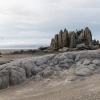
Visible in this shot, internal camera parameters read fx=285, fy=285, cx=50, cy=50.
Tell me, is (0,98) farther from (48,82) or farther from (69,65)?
(69,65)

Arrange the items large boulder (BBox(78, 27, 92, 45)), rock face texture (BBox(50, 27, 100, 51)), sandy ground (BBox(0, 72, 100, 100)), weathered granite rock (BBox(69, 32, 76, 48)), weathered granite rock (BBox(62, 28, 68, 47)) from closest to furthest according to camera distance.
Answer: sandy ground (BBox(0, 72, 100, 100))
weathered granite rock (BBox(69, 32, 76, 48))
rock face texture (BBox(50, 27, 100, 51))
large boulder (BBox(78, 27, 92, 45))
weathered granite rock (BBox(62, 28, 68, 47))

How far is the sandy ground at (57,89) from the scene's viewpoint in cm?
1315

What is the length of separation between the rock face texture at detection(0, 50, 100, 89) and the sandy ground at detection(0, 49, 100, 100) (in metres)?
0.46

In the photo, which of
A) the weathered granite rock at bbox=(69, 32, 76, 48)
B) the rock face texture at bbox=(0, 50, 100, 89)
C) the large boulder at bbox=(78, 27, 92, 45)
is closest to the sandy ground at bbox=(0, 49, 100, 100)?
the rock face texture at bbox=(0, 50, 100, 89)

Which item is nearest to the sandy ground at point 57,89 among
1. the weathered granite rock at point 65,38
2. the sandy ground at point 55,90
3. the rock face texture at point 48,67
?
the sandy ground at point 55,90

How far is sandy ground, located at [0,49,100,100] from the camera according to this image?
518 inches

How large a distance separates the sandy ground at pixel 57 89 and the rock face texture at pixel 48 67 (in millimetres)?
455

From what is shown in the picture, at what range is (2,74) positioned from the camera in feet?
55.4

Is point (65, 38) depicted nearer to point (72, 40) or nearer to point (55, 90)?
point (72, 40)

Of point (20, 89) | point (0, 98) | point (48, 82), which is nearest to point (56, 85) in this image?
point (48, 82)

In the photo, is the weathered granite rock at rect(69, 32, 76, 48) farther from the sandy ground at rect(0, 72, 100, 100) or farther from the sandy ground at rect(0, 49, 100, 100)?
the sandy ground at rect(0, 72, 100, 100)

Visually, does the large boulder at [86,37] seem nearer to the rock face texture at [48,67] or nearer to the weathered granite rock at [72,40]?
the weathered granite rock at [72,40]

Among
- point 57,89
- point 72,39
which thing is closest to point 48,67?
point 57,89

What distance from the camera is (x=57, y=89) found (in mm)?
15227
